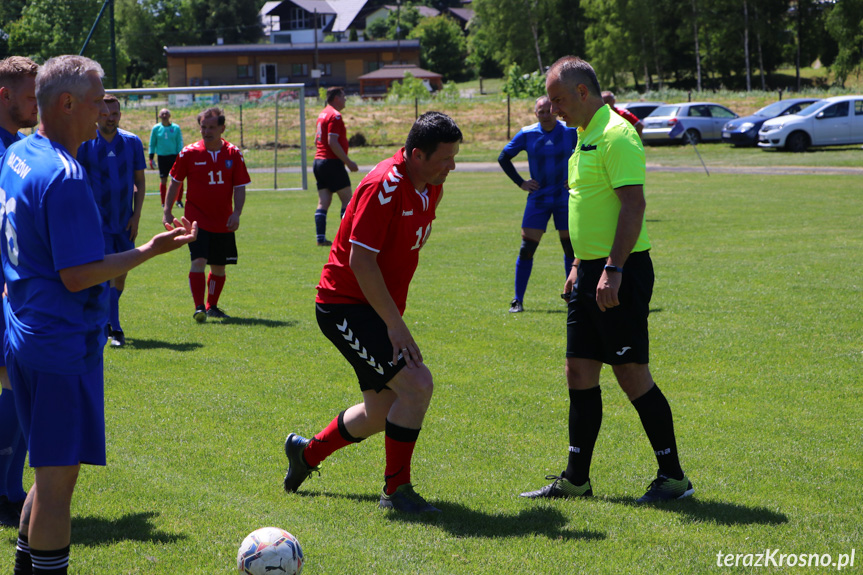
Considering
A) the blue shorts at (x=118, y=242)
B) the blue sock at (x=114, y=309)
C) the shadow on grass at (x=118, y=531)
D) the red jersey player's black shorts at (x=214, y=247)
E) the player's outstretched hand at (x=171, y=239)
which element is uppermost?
the player's outstretched hand at (x=171, y=239)

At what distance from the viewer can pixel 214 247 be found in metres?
8.96

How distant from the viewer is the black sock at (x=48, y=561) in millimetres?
2973

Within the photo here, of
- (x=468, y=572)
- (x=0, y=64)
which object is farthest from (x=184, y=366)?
(x=468, y=572)

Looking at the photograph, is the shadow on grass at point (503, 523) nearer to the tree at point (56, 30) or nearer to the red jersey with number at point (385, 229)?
the red jersey with number at point (385, 229)

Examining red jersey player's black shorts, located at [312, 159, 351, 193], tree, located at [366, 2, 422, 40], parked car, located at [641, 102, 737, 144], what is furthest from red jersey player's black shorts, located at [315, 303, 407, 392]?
tree, located at [366, 2, 422, 40]

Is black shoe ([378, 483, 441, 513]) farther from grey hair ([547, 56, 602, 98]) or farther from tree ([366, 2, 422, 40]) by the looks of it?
tree ([366, 2, 422, 40])

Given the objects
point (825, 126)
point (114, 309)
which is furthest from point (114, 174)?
point (825, 126)

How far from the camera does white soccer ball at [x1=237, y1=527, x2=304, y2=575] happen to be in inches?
131

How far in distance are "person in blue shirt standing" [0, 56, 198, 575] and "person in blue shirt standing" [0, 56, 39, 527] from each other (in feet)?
2.83

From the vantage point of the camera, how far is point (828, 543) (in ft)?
12.2

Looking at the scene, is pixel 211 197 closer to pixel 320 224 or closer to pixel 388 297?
pixel 320 224

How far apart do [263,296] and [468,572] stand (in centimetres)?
695

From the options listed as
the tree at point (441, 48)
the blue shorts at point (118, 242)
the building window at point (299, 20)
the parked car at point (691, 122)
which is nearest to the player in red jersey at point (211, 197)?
the blue shorts at point (118, 242)

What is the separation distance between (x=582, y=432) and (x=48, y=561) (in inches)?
102
